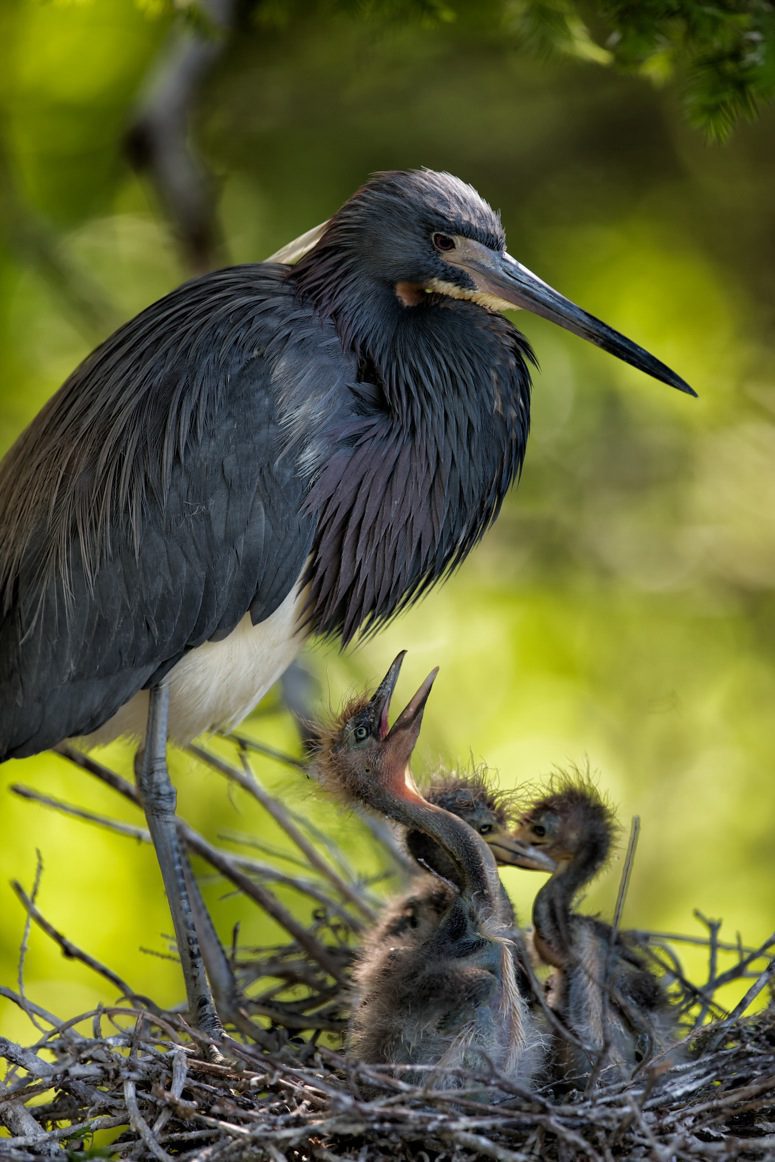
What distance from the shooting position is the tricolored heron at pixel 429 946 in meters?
2.81

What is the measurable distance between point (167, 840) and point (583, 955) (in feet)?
3.17

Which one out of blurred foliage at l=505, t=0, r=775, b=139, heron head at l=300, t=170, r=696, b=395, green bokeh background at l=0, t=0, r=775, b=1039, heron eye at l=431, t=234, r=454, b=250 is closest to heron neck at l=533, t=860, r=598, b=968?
heron head at l=300, t=170, r=696, b=395

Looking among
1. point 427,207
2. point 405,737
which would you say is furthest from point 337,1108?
point 427,207

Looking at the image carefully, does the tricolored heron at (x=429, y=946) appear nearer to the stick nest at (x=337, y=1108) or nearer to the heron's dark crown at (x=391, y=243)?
the stick nest at (x=337, y=1108)

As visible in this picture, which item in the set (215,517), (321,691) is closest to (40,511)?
(215,517)

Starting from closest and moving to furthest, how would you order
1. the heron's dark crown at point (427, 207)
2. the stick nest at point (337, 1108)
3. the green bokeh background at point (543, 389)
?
the stick nest at point (337, 1108)
the heron's dark crown at point (427, 207)
the green bokeh background at point (543, 389)

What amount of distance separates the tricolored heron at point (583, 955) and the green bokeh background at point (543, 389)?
5.92ft

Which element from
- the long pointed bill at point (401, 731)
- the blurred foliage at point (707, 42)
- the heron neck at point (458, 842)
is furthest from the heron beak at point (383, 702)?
the blurred foliage at point (707, 42)

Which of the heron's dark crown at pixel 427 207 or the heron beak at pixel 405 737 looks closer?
the heron beak at pixel 405 737

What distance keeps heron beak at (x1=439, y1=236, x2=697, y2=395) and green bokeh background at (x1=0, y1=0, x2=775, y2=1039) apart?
6.73ft

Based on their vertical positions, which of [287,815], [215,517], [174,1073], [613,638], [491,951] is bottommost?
[174,1073]

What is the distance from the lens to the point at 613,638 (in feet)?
20.9

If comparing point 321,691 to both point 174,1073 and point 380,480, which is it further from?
point 174,1073

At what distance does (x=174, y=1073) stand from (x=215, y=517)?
3.86ft
